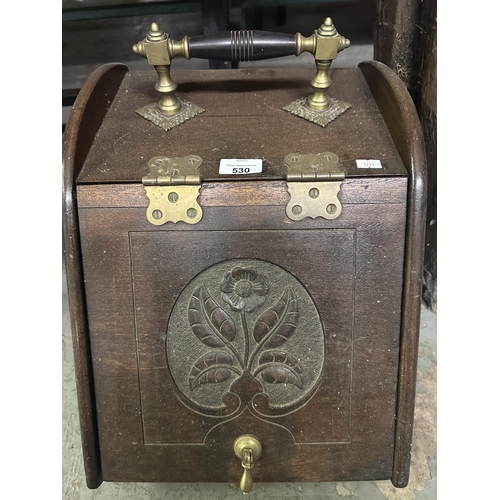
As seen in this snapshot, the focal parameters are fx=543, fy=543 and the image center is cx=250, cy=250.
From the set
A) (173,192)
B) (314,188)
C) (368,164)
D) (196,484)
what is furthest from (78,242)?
(196,484)

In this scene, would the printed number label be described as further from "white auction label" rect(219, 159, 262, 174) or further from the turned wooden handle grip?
the turned wooden handle grip

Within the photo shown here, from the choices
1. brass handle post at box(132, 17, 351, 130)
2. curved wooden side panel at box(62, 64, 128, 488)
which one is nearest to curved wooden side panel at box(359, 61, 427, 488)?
brass handle post at box(132, 17, 351, 130)

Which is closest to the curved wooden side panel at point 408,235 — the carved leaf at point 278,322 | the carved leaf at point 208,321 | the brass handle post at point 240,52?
the brass handle post at point 240,52

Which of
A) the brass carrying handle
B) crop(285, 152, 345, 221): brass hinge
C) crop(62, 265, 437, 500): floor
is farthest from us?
crop(62, 265, 437, 500): floor

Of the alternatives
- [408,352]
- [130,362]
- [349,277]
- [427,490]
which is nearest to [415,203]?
[349,277]

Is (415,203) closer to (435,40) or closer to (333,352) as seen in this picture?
(333,352)

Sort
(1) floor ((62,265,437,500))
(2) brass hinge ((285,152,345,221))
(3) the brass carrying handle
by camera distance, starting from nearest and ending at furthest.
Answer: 1. (2) brass hinge ((285,152,345,221))
2. (3) the brass carrying handle
3. (1) floor ((62,265,437,500))

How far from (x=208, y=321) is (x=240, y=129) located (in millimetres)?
419

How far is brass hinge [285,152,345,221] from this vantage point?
1.02m

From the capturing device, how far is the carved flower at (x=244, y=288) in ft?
3.58

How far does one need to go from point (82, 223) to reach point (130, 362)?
1.02ft

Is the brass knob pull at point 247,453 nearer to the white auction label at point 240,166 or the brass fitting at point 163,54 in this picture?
the white auction label at point 240,166

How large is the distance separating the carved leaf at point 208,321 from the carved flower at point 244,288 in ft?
0.10

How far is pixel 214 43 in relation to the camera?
1.17 m
